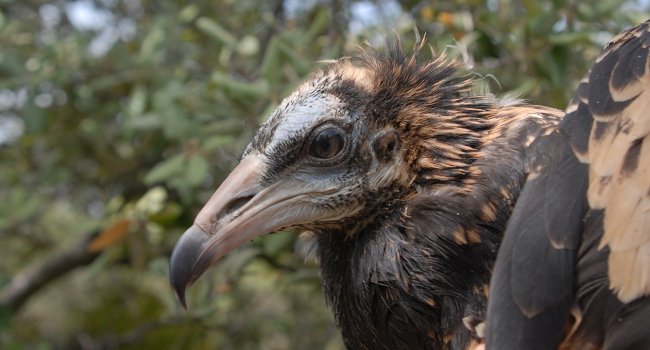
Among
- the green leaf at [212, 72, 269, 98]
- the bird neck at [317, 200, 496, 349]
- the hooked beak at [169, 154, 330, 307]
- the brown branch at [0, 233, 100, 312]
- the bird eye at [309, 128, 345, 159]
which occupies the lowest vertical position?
the brown branch at [0, 233, 100, 312]

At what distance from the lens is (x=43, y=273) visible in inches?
262

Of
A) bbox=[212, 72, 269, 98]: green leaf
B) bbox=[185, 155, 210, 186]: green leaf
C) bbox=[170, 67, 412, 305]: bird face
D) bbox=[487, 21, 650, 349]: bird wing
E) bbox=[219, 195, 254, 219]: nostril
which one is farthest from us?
bbox=[185, 155, 210, 186]: green leaf

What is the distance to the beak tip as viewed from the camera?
8.01ft

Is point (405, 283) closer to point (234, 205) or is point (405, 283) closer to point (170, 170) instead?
point (234, 205)

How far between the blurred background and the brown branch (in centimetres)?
2

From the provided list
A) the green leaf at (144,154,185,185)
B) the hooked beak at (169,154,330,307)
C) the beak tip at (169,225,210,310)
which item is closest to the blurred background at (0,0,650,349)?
the green leaf at (144,154,185,185)

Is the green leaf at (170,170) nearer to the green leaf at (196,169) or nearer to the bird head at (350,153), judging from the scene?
the green leaf at (196,169)

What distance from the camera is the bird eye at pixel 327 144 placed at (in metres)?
2.69

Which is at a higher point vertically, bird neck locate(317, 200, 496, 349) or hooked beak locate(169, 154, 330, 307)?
hooked beak locate(169, 154, 330, 307)

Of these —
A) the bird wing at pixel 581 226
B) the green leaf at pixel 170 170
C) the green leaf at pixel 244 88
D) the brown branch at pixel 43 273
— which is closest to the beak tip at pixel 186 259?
the bird wing at pixel 581 226

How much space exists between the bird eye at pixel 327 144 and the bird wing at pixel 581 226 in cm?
70

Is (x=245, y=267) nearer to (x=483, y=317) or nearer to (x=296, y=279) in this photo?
(x=296, y=279)

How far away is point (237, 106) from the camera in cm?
472

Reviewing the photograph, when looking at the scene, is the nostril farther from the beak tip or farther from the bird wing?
the bird wing
